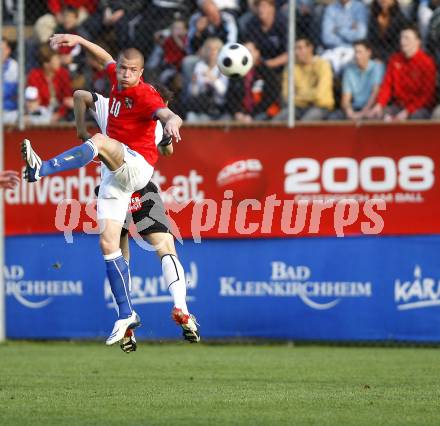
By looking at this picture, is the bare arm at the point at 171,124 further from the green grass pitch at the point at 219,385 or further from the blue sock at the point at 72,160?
the green grass pitch at the point at 219,385

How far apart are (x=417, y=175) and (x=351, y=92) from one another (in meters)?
1.32

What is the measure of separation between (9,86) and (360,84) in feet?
15.2

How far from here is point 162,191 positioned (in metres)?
14.2

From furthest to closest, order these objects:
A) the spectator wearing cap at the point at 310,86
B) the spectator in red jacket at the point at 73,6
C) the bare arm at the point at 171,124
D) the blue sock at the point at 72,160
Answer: the spectator in red jacket at the point at 73,6 < the spectator wearing cap at the point at 310,86 < the blue sock at the point at 72,160 < the bare arm at the point at 171,124

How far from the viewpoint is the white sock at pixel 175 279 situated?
10107 mm

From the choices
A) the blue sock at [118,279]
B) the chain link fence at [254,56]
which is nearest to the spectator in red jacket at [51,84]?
the chain link fence at [254,56]

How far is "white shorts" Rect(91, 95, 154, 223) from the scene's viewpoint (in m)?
9.84

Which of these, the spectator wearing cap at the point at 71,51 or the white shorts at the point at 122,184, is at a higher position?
the spectator wearing cap at the point at 71,51

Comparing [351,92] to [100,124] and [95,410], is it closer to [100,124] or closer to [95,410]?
[100,124]

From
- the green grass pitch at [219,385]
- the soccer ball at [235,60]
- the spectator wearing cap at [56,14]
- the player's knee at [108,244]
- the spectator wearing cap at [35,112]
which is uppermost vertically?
the spectator wearing cap at [56,14]

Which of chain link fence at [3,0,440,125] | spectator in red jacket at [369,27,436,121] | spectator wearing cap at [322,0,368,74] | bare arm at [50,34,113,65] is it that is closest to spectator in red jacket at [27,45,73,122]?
chain link fence at [3,0,440,125]

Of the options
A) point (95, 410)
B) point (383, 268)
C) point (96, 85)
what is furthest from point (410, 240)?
point (95, 410)

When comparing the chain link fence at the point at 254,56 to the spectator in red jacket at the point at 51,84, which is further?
the spectator in red jacket at the point at 51,84

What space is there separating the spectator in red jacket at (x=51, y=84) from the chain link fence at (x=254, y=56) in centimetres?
1
